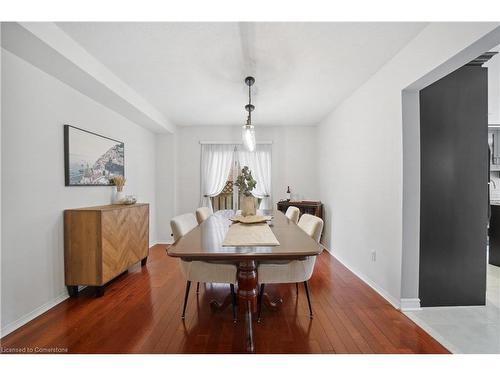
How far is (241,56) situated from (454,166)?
222cm

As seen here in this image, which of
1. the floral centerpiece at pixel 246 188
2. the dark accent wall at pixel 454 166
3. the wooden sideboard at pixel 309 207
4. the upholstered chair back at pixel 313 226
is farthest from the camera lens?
the wooden sideboard at pixel 309 207

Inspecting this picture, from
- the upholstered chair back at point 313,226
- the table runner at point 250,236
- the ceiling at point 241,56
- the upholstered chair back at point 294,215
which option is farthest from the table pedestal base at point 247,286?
the ceiling at point 241,56

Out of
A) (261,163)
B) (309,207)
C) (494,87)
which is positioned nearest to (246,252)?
(309,207)

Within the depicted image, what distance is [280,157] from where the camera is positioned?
4652 millimetres

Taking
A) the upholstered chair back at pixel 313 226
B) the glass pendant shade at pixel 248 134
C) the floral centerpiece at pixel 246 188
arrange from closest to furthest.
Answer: the upholstered chair back at pixel 313 226
the floral centerpiece at pixel 246 188
the glass pendant shade at pixel 248 134

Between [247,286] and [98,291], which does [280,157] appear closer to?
[247,286]

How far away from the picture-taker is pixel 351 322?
1.86 meters

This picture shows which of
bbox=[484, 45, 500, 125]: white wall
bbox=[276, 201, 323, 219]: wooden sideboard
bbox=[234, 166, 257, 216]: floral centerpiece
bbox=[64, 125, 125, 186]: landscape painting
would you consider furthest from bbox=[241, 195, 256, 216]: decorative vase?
bbox=[484, 45, 500, 125]: white wall

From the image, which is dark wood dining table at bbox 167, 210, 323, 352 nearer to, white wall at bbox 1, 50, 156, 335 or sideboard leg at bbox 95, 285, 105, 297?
sideboard leg at bbox 95, 285, 105, 297

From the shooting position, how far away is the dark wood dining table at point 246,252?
1.30 m

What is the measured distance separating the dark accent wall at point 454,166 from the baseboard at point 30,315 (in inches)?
135

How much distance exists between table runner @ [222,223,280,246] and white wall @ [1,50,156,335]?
171cm

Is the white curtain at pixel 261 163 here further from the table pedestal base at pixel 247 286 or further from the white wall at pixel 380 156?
the table pedestal base at pixel 247 286
